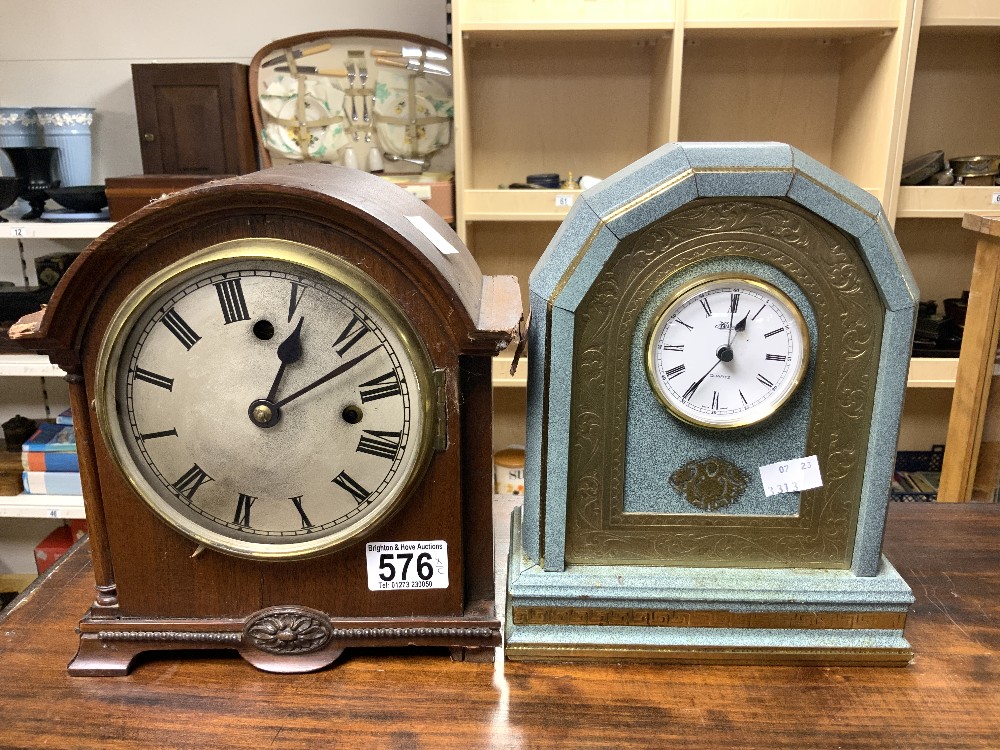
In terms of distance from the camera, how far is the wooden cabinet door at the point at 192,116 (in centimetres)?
210

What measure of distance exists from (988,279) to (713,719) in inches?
46.6

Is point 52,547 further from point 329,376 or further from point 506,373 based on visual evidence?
point 329,376

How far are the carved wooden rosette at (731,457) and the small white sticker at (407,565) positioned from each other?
0.16 meters

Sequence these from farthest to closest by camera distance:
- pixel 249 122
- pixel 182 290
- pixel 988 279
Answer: pixel 249 122 < pixel 988 279 < pixel 182 290

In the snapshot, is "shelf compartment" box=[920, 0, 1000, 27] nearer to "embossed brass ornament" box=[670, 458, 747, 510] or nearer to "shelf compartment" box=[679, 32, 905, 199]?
"shelf compartment" box=[679, 32, 905, 199]

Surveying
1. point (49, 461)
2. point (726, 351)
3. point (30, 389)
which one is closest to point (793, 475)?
point (726, 351)

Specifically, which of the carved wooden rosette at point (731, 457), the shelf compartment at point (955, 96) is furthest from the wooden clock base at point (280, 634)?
the shelf compartment at point (955, 96)

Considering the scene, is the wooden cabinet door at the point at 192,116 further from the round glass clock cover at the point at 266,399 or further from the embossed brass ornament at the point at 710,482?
the embossed brass ornament at the point at 710,482

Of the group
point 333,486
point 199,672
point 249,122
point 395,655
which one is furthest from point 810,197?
point 249,122

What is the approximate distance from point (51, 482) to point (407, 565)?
1785 millimetres

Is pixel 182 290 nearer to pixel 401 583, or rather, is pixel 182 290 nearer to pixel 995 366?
pixel 401 583

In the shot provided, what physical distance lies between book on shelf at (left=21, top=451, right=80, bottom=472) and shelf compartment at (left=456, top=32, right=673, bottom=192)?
1391mm

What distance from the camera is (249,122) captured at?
2191 millimetres

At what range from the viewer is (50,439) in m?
2.31
